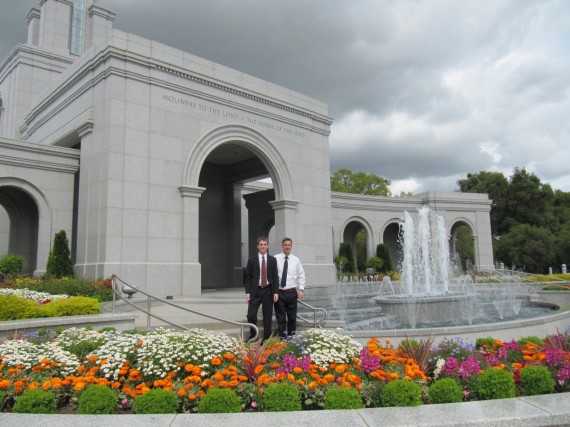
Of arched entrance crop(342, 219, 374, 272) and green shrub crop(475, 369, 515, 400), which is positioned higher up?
arched entrance crop(342, 219, 374, 272)

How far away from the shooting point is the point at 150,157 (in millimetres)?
16047

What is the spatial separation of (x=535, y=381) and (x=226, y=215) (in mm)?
23284

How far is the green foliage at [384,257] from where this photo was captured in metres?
28.0

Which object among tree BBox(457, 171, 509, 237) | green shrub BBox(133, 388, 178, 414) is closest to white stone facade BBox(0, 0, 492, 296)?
green shrub BBox(133, 388, 178, 414)

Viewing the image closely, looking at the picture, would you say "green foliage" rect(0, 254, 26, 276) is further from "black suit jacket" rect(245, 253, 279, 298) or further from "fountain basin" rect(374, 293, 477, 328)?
"fountain basin" rect(374, 293, 477, 328)

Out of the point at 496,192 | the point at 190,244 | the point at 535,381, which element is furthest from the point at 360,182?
the point at 535,381

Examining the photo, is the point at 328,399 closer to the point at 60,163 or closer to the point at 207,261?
the point at 60,163

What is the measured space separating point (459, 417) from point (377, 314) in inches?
261

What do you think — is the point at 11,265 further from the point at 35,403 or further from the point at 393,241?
the point at 393,241

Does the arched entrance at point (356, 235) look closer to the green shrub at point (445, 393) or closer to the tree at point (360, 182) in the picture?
the tree at point (360, 182)

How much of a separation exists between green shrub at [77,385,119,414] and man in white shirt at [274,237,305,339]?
3402 millimetres

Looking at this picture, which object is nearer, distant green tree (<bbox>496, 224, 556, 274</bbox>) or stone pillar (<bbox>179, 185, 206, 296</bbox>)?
stone pillar (<bbox>179, 185, 206, 296</bbox>)

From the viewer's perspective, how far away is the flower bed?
13.7 feet

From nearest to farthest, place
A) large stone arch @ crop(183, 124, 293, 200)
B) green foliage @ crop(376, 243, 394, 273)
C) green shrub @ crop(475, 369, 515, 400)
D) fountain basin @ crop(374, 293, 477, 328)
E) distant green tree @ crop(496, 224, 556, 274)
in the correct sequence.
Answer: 1. green shrub @ crop(475, 369, 515, 400)
2. fountain basin @ crop(374, 293, 477, 328)
3. large stone arch @ crop(183, 124, 293, 200)
4. green foliage @ crop(376, 243, 394, 273)
5. distant green tree @ crop(496, 224, 556, 274)
